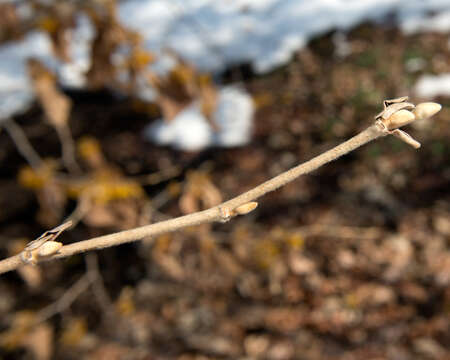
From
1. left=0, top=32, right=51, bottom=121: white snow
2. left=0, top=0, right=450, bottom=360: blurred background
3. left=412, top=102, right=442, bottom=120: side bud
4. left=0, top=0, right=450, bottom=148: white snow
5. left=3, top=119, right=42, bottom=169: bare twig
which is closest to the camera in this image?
left=412, top=102, right=442, bottom=120: side bud

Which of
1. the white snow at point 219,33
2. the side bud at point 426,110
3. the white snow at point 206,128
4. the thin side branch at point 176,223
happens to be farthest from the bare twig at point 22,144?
the side bud at point 426,110

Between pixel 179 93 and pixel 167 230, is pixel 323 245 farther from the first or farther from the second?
pixel 167 230

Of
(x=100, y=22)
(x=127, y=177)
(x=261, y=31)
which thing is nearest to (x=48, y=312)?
(x=127, y=177)

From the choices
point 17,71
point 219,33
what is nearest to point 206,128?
point 219,33

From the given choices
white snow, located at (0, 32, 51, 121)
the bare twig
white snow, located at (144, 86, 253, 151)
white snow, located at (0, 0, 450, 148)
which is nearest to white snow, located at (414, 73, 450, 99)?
white snow, located at (0, 0, 450, 148)

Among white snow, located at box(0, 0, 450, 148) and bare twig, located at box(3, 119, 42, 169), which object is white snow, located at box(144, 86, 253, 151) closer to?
white snow, located at box(0, 0, 450, 148)

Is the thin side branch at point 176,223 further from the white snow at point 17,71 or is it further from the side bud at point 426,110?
the white snow at point 17,71
